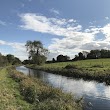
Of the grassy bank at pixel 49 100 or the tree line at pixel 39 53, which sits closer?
the grassy bank at pixel 49 100

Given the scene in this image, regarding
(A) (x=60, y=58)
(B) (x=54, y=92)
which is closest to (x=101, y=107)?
(B) (x=54, y=92)

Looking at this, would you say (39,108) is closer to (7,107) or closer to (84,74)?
(7,107)

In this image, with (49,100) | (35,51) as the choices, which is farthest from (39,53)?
(49,100)

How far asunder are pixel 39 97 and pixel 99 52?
141m

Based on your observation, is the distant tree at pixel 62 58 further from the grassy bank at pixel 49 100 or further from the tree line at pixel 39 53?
the grassy bank at pixel 49 100

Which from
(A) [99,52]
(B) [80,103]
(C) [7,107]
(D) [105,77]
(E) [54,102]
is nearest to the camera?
(C) [7,107]

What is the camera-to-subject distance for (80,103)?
19484 millimetres

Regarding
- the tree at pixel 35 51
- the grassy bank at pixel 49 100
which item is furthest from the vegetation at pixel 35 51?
the grassy bank at pixel 49 100

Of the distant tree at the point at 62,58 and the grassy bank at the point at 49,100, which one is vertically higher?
the distant tree at the point at 62,58

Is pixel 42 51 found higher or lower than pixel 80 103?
higher

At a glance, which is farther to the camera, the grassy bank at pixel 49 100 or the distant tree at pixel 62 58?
the distant tree at pixel 62 58

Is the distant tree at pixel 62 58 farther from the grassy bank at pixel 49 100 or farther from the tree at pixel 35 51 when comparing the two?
the grassy bank at pixel 49 100

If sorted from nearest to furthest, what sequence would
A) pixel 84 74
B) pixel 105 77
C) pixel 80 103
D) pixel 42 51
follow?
pixel 80 103, pixel 105 77, pixel 84 74, pixel 42 51

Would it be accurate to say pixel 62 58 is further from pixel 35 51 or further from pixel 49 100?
pixel 49 100
